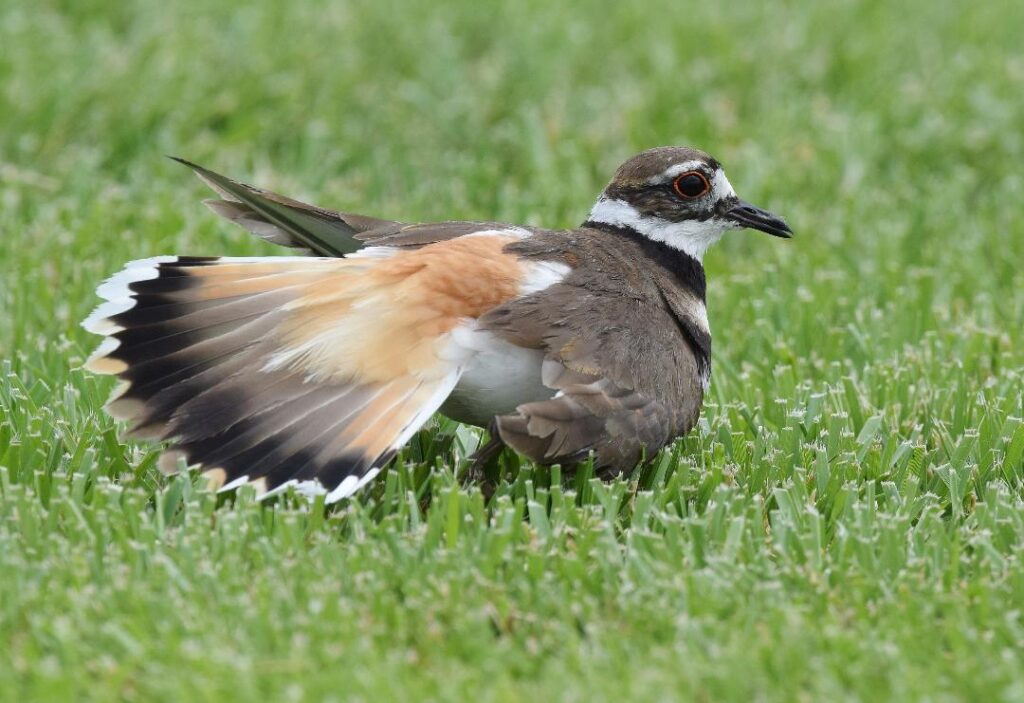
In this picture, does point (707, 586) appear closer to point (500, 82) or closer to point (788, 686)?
point (788, 686)

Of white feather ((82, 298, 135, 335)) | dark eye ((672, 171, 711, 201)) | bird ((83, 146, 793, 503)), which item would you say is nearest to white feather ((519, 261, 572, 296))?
bird ((83, 146, 793, 503))

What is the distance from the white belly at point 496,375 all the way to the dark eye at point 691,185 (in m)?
1.01

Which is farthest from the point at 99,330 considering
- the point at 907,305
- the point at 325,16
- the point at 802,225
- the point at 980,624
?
the point at 325,16

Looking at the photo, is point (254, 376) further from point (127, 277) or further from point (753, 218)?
point (753, 218)

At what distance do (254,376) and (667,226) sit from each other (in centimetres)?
160

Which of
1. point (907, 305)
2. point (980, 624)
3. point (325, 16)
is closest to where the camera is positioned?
point (980, 624)

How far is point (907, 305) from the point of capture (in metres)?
6.18

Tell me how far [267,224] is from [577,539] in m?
1.73

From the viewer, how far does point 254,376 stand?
4.17 m

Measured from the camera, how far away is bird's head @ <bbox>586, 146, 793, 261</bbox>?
5031 mm

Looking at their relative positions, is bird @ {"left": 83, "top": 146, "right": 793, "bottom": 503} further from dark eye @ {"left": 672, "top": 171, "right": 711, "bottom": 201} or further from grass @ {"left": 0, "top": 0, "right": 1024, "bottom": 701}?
dark eye @ {"left": 672, "top": 171, "right": 711, "bottom": 201}

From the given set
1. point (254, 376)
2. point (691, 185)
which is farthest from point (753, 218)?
point (254, 376)

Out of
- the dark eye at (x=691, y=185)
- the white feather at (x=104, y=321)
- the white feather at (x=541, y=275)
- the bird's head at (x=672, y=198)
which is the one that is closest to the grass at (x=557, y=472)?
the white feather at (x=104, y=321)

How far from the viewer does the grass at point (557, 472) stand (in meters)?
3.45
